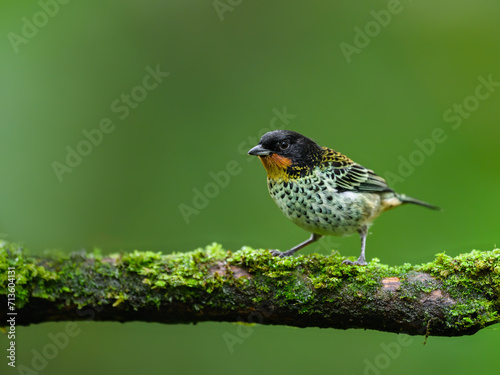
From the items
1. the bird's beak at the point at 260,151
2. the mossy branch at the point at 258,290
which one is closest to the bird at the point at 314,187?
the bird's beak at the point at 260,151

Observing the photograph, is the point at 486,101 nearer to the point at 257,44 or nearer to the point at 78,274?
the point at 257,44

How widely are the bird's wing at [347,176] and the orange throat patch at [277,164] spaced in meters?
0.34

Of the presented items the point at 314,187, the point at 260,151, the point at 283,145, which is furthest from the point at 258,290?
the point at 283,145

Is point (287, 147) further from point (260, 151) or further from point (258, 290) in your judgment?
point (258, 290)

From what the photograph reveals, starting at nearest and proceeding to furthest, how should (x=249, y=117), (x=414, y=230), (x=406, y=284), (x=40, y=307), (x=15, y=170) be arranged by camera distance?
1. (x=406, y=284)
2. (x=40, y=307)
3. (x=414, y=230)
4. (x=15, y=170)
5. (x=249, y=117)

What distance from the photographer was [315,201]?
4473mm

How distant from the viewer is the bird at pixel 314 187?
4484 millimetres

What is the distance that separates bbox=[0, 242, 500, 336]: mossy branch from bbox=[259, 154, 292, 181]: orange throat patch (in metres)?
0.94

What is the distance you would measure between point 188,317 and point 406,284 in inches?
61.2

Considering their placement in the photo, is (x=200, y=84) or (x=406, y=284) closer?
(x=406, y=284)

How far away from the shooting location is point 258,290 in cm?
371

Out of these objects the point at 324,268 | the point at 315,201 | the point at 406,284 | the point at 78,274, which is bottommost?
the point at 406,284

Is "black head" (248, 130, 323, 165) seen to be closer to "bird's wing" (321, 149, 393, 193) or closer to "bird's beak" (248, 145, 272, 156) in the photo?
"bird's beak" (248, 145, 272, 156)

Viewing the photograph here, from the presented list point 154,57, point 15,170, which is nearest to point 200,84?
point 154,57
